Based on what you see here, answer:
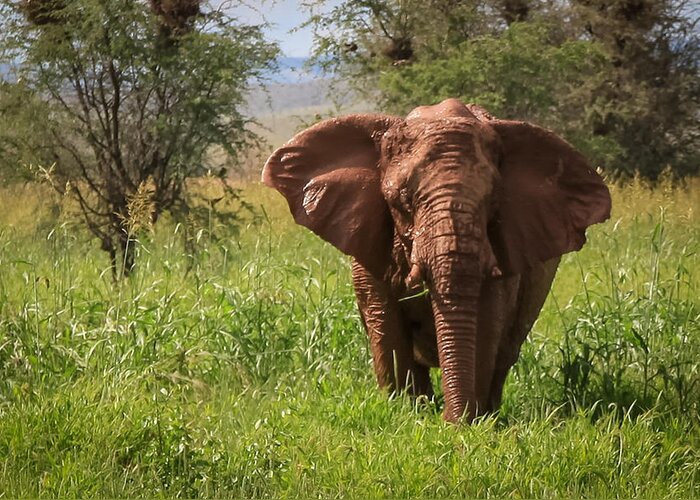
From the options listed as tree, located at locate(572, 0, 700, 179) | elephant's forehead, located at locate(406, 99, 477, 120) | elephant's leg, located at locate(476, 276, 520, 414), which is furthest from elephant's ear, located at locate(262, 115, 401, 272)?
tree, located at locate(572, 0, 700, 179)

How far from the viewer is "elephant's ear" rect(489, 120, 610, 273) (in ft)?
19.4

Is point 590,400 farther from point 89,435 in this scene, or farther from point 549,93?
point 549,93

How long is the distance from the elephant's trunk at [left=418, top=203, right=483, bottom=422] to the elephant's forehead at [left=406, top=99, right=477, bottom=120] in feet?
1.84

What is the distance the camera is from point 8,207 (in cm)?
1262

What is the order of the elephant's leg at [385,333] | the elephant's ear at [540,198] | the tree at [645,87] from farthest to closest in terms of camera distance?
the tree at [645,87] < the elephant's leg at [385,333] < the elephant's ear at [540,198]

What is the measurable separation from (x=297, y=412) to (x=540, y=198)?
163 centimetres

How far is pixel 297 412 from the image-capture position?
Answer: 19.8 ft

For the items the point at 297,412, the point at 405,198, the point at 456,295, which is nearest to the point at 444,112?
the point at 405,198

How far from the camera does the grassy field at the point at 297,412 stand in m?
4.98

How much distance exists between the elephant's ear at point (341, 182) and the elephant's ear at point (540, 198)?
587 mm

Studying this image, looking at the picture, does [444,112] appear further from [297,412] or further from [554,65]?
[554,65]

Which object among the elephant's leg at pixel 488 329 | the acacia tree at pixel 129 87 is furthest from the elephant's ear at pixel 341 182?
the acacia tree at pixel 129 87

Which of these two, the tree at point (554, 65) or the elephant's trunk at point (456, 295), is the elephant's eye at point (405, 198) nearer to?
the elephant's trunk at point (456, 295)

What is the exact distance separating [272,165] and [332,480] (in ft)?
6.28
